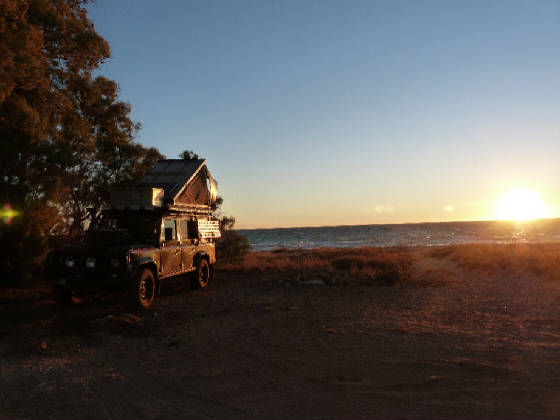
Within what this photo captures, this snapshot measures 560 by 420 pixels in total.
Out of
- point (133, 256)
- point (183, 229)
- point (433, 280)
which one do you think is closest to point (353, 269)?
point (433, 280)

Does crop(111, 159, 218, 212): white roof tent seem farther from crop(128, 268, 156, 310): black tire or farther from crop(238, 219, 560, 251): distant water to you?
crop(238, 219, 560, 251): distant water

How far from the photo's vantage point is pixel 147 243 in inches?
394

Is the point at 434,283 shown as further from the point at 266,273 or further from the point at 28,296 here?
the point at 28,296

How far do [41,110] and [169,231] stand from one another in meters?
4.36

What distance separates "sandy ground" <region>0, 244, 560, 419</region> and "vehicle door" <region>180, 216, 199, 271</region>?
62.1 inches

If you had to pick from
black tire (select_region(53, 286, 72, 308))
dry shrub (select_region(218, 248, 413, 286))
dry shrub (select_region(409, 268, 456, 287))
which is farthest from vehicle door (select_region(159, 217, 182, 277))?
dry shrub (select_region(409, 268, 456, 287))

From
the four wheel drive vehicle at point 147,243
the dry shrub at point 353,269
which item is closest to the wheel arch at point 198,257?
the four wheel drive vehicle at point 147,243

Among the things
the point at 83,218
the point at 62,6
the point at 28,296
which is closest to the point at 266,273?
the point at 83,218

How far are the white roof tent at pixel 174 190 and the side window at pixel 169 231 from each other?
1.18 ft

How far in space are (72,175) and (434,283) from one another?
1136cm

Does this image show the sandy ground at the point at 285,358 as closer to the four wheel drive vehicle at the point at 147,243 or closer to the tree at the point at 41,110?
the four wheel drive vehicle at the point at 147,243

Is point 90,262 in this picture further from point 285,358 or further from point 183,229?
point 285,358

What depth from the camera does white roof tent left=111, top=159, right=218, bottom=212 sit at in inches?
411

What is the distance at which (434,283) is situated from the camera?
13000 mm
